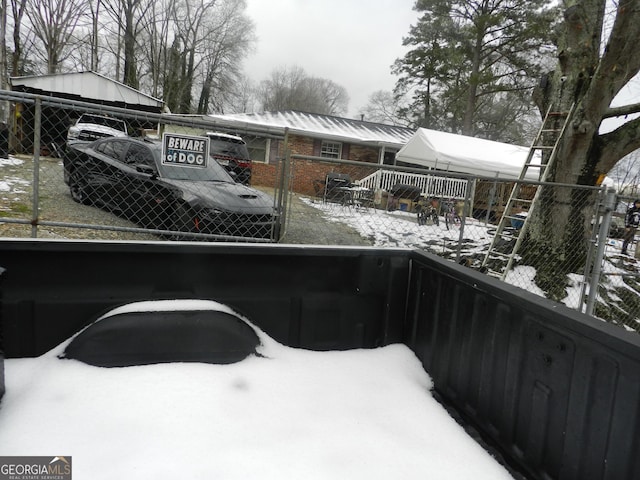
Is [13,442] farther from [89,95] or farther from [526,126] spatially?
[526,126]

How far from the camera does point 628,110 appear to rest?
7.02 m

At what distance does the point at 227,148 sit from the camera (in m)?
11.1

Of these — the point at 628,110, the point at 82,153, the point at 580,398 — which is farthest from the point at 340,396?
the point at 628,110

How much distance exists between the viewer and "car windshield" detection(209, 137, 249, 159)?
423 inches

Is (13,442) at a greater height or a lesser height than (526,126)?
lesser

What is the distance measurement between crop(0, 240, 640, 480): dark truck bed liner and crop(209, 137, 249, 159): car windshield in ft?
28.9

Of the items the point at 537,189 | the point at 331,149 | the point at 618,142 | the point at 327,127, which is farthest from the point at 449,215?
the point at 327,127

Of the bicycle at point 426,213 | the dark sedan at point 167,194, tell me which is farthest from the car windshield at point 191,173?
the bicycle at point 426,213

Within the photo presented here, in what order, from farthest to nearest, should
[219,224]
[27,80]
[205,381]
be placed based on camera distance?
[27,80]
[219,224]
[205,381]

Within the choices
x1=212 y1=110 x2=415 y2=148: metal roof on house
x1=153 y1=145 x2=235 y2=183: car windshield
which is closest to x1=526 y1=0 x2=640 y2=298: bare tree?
x1=153 y1=145 x2=235 y2=183: car windshield

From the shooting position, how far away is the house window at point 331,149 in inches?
811

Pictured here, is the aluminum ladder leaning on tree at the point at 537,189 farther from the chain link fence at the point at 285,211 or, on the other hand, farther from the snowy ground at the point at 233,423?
the snowy ground at the point at 233,423

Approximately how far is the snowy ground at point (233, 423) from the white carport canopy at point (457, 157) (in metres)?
14.0

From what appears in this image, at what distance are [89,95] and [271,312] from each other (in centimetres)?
2136
